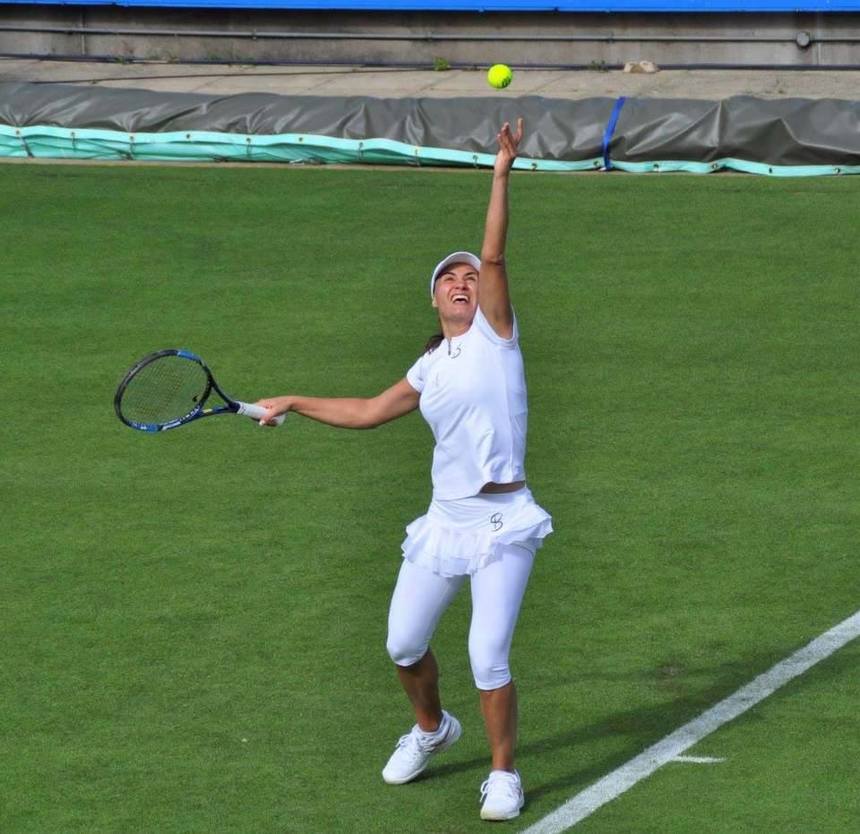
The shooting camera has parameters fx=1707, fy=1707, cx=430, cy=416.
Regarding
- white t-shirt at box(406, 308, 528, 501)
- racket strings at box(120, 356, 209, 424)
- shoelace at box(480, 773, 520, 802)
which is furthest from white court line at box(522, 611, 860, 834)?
racket strings at box(120, 356, 209, 424)

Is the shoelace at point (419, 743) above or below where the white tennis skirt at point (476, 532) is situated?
below

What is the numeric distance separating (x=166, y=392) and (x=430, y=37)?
1880 cm

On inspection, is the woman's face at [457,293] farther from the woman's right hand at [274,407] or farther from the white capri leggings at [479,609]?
the white capri leggings at [479,609]

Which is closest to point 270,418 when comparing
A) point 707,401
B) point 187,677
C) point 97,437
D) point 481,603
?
point 481,603

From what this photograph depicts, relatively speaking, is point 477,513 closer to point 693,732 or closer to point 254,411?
point 254,411

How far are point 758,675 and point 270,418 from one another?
285cm

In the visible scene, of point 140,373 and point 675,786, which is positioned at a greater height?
point 140,373

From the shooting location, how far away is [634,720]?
803 cm

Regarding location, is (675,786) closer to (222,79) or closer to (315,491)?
(315,491)

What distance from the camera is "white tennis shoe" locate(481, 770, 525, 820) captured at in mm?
6984

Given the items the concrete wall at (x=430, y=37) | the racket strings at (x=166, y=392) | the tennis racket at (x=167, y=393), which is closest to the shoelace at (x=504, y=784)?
the tennis racket at (x=167, y=393)

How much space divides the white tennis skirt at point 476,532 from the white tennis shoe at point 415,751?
33.2 inches

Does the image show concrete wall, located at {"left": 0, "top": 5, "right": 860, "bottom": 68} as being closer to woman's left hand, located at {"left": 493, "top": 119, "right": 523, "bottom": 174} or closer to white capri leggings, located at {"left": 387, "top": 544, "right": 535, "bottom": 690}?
woman's left hand, located at {"left": 493, "top": 119, "right": 523, "bottom": 174}

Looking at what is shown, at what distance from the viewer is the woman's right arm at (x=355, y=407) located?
731 centimetres
